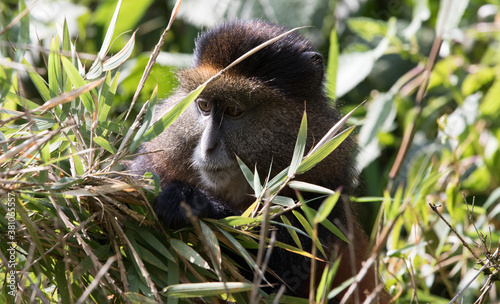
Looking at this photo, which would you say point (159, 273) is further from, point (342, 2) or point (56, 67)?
point (342, 2)

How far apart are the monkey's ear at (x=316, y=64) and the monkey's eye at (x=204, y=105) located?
50 centimetres

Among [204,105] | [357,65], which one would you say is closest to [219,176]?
[204,105]

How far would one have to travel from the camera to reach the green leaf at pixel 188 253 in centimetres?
184

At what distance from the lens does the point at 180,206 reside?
6.68 ft

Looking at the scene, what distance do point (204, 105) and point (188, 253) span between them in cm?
97

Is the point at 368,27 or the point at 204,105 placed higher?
the point at 368,27

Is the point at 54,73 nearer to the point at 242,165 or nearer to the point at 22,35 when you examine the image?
the point at 22,35

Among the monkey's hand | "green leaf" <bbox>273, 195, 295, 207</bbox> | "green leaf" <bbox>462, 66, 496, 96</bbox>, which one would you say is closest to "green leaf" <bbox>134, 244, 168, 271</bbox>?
the monkey's hand

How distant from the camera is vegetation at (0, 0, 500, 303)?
1.79 meters

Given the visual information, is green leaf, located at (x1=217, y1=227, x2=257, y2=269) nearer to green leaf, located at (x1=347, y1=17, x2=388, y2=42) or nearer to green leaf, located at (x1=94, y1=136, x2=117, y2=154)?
green leaf, located at (x1=94, y1=136, x2=117, y2=154)

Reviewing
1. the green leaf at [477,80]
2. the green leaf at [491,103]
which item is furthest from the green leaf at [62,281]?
the green leaf at [477,80]

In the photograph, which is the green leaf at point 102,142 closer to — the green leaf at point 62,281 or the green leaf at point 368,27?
the green leaf at point 62,281

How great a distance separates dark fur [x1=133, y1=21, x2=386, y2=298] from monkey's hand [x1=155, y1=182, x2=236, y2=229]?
7.9 inches

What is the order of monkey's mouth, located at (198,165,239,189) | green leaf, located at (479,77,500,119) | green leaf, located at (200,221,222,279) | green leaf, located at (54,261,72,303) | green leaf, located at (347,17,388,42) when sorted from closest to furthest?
green leaf, located at (200,221,222,279), green leaf, located at (54,261,72,303), monkey's mouth, located at (198,165,239,189), green leaf, located at (479,77,500,119), green leaf, located at (347,17,388,42)
